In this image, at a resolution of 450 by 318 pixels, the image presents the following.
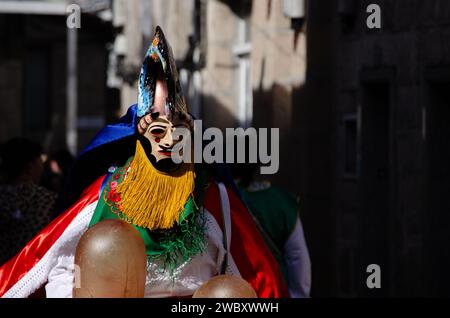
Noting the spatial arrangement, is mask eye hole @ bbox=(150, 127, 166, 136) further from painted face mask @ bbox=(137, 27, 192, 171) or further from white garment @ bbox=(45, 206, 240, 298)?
white garment @ bbox=(45, 206, 240, 298)

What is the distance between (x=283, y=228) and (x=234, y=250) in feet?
9.57

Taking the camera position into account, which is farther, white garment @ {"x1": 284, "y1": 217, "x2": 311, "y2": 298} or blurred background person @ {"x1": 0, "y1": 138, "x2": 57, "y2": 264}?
white garment @ {"x1": 284, "y1": 217, "x2": 311, "y2": 298}

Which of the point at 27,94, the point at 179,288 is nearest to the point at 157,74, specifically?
the point at 179,288

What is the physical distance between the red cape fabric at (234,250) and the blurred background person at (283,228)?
2.66 meters

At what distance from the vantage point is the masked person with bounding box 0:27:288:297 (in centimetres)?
594

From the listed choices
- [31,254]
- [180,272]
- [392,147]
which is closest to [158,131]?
[180,272]

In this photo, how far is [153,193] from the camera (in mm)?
5988

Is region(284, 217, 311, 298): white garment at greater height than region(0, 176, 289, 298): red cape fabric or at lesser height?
lesser

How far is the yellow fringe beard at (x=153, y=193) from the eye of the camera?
5.96m

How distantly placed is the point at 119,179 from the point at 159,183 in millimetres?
229
